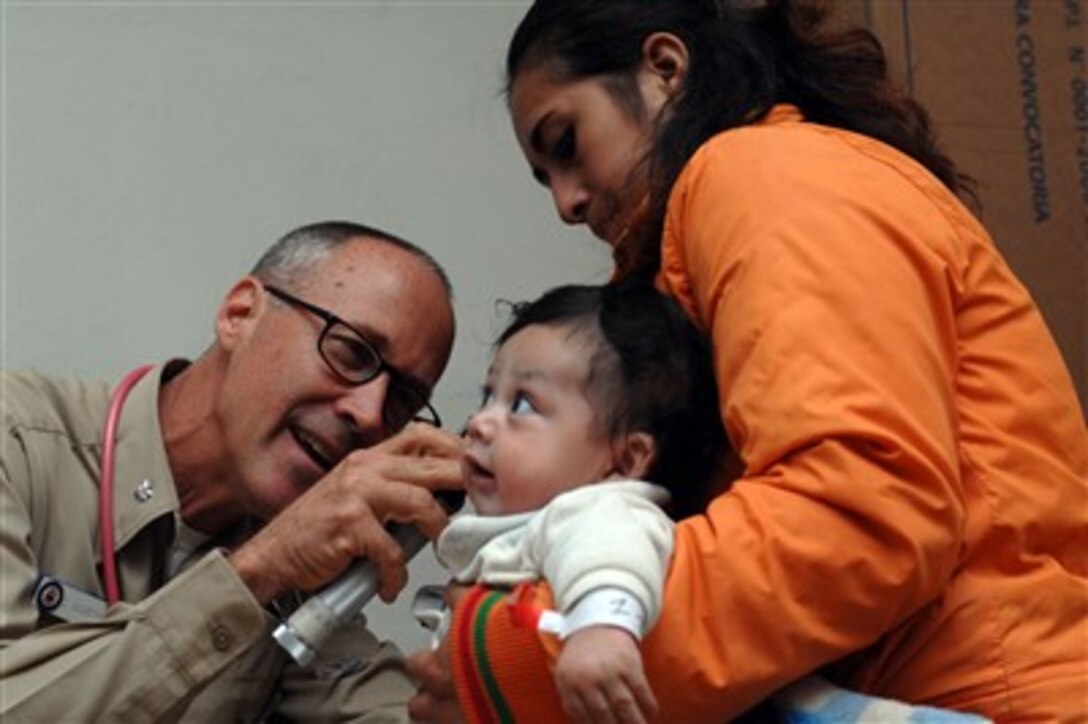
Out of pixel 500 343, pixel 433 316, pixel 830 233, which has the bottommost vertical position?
pixel 433 316

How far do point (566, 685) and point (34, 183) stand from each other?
155cm

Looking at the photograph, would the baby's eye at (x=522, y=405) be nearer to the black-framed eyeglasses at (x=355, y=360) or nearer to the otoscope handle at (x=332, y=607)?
the otoscope handle at (x=332, y=607)

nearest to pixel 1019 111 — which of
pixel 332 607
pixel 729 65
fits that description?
pixel 729 65

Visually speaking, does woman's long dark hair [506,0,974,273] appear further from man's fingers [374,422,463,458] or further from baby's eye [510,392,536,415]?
man's fingers [374,422,463,458]

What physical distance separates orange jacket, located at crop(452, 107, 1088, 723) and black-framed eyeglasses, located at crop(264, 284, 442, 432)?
646 mm

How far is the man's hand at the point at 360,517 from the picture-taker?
5.16 ft

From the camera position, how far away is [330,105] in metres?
2.46

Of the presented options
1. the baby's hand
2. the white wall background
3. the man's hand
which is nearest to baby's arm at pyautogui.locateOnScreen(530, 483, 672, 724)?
the baby's hand

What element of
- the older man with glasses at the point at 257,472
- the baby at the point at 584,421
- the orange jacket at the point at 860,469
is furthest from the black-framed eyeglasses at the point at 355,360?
the orange jacket at the point at 860,469

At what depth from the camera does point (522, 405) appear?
4.32 feet

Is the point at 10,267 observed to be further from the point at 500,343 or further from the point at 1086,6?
the point at 1086,6

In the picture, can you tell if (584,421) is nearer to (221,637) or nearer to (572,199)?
(572,199)

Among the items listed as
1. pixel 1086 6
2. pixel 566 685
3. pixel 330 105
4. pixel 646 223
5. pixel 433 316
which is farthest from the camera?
pixel 330 105

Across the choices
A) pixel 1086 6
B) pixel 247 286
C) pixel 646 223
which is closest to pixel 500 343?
pixel 646 223
